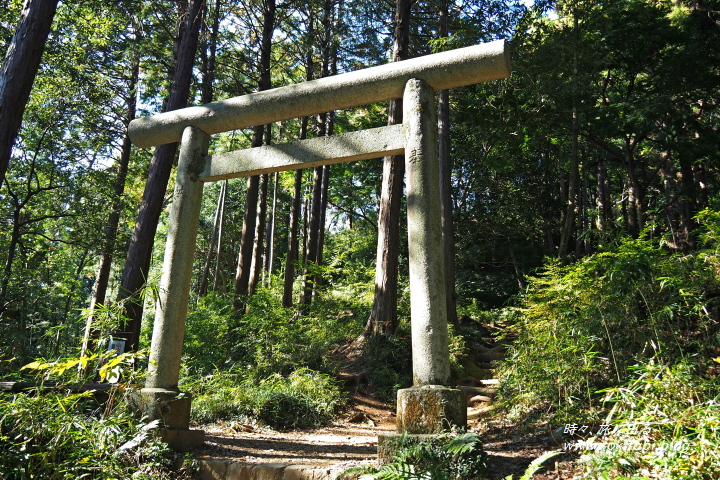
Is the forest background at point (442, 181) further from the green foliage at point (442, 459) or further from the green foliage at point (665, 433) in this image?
the green foliage at point (442, 459)

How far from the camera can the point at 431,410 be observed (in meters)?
3.84

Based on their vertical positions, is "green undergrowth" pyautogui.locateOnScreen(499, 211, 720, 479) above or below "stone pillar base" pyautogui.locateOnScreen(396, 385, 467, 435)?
above

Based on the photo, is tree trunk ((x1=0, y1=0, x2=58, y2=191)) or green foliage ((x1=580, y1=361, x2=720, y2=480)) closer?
green foliage ((x1=580, y1=361, x2=720, y2=480))

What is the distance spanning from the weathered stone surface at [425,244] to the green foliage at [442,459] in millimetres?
532

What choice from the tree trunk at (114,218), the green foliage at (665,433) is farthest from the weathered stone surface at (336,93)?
the tree trunk at (114,218)

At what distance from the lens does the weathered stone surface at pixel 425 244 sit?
4047mm

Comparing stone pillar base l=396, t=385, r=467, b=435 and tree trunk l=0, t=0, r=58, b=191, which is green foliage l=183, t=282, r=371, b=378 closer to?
tree trunk l=0, t=0, r=58, b=191

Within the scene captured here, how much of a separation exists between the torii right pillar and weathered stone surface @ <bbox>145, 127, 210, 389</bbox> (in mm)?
2468

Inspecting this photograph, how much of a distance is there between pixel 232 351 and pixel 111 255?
A: 400 cm

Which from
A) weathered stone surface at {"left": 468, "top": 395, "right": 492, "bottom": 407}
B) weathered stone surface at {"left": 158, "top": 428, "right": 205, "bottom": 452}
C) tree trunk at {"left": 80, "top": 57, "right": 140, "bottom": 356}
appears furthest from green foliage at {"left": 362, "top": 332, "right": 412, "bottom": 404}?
tree trunk at {"left": 80, "top": 57, "right": 140, "bottom": 356}

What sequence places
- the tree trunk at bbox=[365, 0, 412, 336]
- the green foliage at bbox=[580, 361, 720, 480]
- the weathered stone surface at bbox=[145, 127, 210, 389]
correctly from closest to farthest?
the green foliage at bbox=[580, 361, 720, 480], the weathered stone surface at bbox=[145, 127, 210, 389], the tree trunk at bbox=[365, 0, 412, 336]

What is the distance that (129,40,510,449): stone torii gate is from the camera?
13.3 ft

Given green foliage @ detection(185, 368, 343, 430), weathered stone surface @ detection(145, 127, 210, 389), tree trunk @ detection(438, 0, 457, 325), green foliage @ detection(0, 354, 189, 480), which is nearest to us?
green foliage @ detection(0, 354, 189, 480)

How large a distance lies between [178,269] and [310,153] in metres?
1.90
